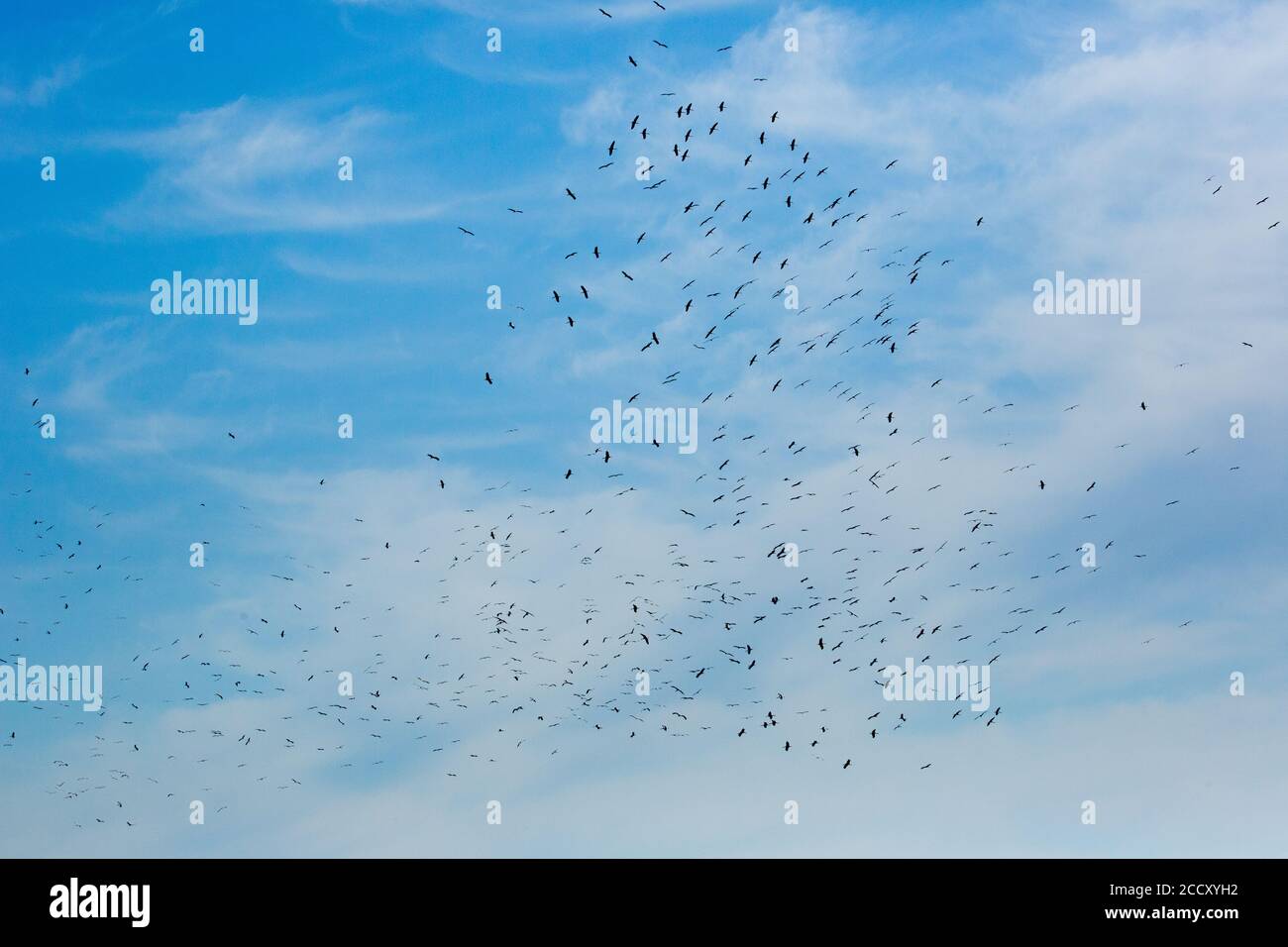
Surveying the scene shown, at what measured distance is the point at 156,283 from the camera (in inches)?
1030

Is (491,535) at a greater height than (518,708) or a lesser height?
greater
